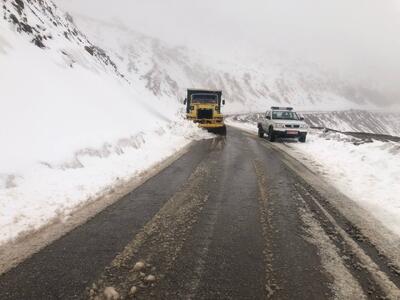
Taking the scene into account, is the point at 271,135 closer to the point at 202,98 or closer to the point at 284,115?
the point at 284,115

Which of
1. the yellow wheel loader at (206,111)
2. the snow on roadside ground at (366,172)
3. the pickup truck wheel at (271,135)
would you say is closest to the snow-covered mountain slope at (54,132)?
the yellow wheel loader at (206,111)

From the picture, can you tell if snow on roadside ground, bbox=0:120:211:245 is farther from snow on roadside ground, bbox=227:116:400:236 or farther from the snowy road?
snow on roadside ground, bbox=227:116:400:236

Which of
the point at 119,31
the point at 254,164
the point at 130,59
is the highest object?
the point at 119,31

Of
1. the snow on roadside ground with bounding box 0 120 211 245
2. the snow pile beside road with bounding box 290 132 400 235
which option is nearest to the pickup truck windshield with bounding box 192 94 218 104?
the snow pile beside road with bounding box 290 132 400 235

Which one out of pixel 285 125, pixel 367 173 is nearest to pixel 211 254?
pixel 367 173

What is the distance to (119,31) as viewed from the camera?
629ft

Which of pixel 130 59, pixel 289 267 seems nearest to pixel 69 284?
pixel 289 267

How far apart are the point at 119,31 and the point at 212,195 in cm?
19521

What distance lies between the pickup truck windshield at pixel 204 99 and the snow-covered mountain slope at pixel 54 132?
12.3 feet

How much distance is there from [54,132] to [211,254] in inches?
336

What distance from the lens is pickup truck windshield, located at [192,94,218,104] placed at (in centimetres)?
2923

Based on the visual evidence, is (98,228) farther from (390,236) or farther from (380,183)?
(380,183)

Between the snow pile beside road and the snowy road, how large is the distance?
102 centimetres

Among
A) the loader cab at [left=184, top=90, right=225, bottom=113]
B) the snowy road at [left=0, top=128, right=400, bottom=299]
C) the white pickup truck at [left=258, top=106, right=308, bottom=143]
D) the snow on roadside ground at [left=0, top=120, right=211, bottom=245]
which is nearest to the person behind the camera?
the snowy road at [left=0, top=128, right=400, bottom=299]
